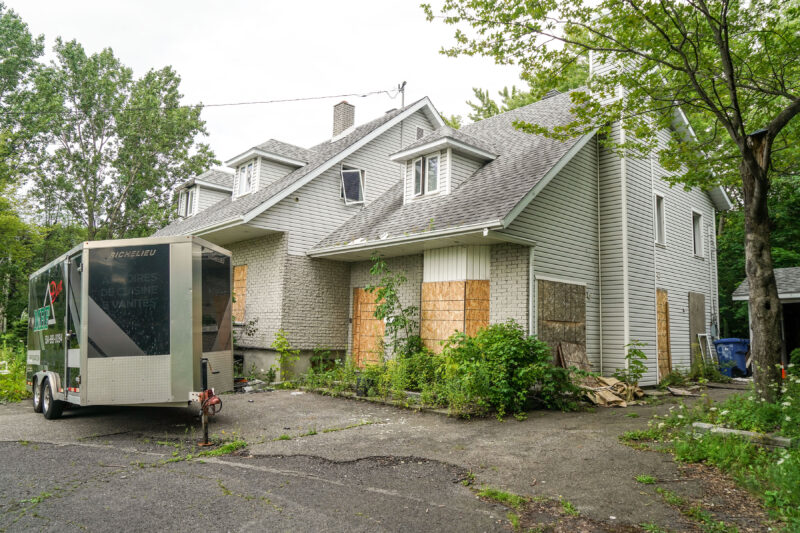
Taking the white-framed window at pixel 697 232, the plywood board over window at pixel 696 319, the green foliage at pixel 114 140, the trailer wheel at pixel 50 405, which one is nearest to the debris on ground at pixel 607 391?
the plywood board over window at pixel 696 319

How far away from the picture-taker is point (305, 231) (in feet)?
46.2

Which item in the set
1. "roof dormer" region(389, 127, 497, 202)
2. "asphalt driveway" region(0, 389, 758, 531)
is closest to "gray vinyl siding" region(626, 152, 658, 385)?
"roof dormer" region(389, 127, 497, 202)

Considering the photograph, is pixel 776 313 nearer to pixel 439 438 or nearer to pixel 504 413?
pixel 504 413

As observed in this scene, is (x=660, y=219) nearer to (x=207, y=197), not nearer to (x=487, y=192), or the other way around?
(x=487, y=192)

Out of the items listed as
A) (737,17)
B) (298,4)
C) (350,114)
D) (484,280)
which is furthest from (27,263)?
(737,17)

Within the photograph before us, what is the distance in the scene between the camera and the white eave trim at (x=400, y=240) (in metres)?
9.36

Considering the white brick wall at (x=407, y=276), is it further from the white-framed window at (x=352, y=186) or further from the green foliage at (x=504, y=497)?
the green foliage at (x=504, y=497)

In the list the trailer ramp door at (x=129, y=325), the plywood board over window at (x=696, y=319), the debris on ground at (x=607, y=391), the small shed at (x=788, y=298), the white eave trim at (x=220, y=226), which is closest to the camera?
the trailer ramp door at (x=129, y=325)

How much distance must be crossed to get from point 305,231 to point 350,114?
7.12 meters

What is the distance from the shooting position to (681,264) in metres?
14.5

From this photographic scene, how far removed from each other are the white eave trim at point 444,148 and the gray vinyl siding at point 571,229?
2.22m

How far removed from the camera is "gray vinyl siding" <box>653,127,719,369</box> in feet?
44.8

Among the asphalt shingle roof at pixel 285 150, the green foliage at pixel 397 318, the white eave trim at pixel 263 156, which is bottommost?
the green foliage at pixel 397 318

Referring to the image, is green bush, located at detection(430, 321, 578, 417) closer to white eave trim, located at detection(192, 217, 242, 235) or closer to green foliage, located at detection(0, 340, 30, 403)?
white eave trim, located at detection(192, 217, 242, 235)
